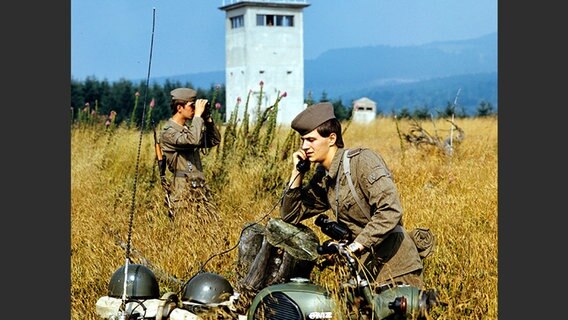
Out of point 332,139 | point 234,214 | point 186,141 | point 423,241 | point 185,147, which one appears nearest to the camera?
point 332,139

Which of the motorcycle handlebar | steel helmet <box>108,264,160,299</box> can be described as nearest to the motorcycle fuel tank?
the motorcycle handlebar

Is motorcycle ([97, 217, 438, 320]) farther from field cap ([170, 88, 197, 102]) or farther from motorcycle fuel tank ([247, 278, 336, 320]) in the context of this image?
field cap ([170, 88, 197, 102])

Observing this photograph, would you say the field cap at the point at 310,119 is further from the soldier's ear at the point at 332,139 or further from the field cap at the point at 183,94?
the field cap at the point at 183,94

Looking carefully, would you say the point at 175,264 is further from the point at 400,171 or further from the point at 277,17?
the point at 277,17

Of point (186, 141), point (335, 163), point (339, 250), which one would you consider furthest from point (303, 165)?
point (186, 141)

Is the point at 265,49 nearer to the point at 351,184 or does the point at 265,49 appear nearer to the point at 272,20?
the point at 272,20

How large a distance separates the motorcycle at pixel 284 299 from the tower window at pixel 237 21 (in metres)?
52.7

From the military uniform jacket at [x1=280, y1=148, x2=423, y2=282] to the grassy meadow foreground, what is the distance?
454 mm

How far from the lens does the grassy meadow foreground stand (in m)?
8.05

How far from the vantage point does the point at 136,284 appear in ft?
23.2

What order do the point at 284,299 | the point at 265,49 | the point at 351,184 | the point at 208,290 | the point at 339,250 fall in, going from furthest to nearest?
the point at 265,49 → the point at 208,290 → the point at 351,184 → the point at 284,299 → the point at 339,250

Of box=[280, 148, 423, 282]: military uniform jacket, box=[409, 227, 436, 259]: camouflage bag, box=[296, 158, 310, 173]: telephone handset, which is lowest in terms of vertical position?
box=[409, 227, 436, 259]: camouflage bag

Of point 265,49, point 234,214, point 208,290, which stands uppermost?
point 265,49

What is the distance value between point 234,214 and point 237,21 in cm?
5034
